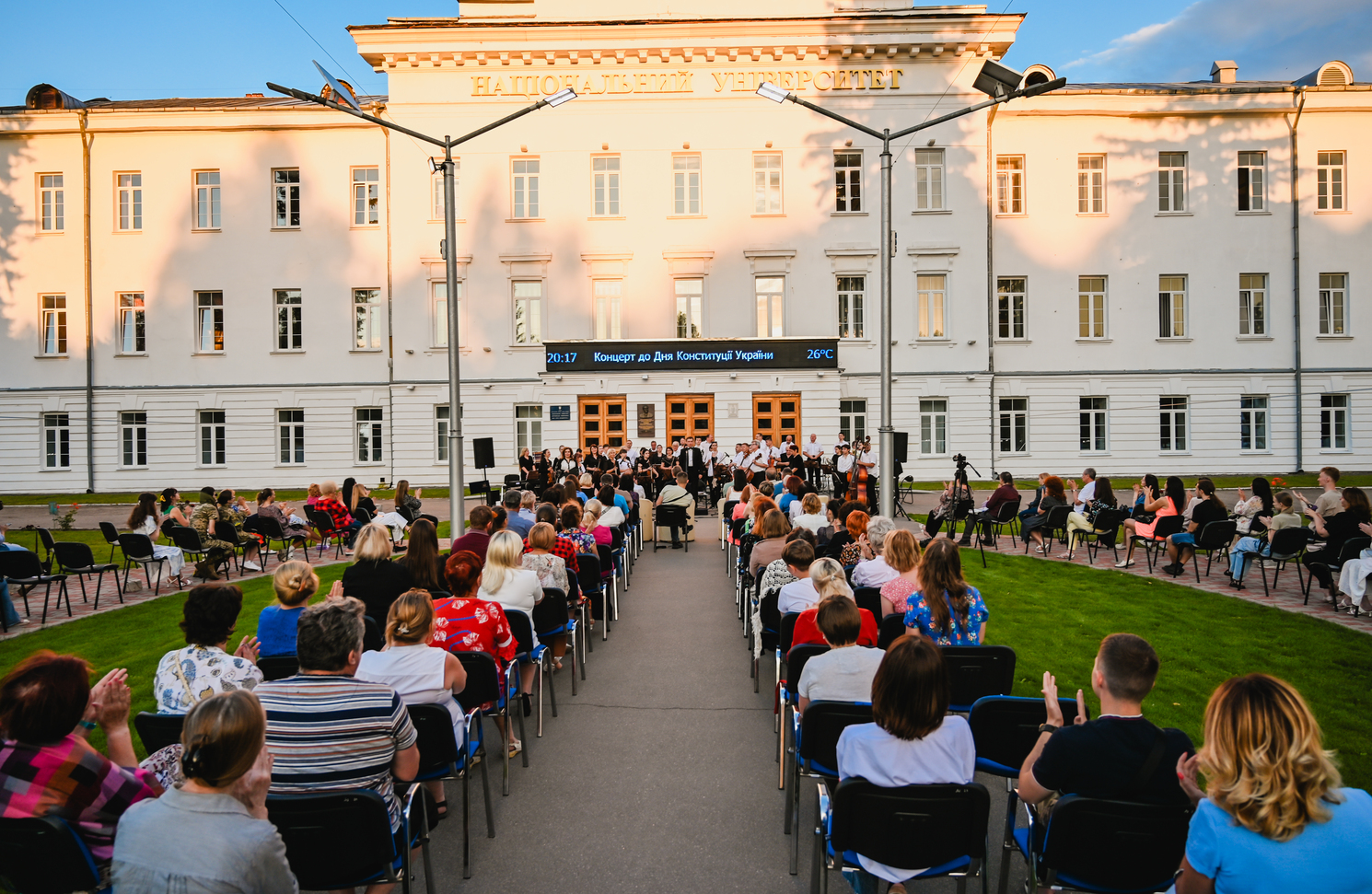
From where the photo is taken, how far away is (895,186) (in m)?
30.3

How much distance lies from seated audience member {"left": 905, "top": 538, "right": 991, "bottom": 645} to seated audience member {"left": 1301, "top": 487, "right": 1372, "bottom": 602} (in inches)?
331

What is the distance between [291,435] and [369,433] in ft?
10.6

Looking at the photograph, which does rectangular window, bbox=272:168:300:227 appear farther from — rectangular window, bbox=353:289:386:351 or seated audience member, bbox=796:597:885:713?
seated audience member, bbox=796:597:885:713

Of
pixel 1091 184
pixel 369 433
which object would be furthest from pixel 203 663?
pixel 1091 184

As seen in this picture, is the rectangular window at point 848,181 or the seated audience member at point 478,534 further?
the rectangular window at point 848,181

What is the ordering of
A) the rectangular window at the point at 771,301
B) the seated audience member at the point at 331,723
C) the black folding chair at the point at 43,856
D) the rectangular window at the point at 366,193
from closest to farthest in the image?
the black folding chair at the point at 43,856
the seated audience member at the point at 331,723
the rectangular window at the point at 771,301
the rectangular window at the point at 366,193

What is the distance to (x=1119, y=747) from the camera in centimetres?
316

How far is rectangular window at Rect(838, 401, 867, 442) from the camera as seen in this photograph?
2988cm

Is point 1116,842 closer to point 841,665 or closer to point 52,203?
point 841,665

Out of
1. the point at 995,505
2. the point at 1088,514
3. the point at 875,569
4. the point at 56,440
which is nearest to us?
the point at 875,569

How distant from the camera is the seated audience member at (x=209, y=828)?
2.48 meters

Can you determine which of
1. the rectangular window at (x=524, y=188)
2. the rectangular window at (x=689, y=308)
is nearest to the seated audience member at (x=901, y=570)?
the rectangular window at (x=689, y=308)

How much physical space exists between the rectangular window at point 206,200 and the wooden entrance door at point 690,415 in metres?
20.1

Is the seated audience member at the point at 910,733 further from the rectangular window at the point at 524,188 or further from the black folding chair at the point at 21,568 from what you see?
the rectangular window at the point at 524,188
